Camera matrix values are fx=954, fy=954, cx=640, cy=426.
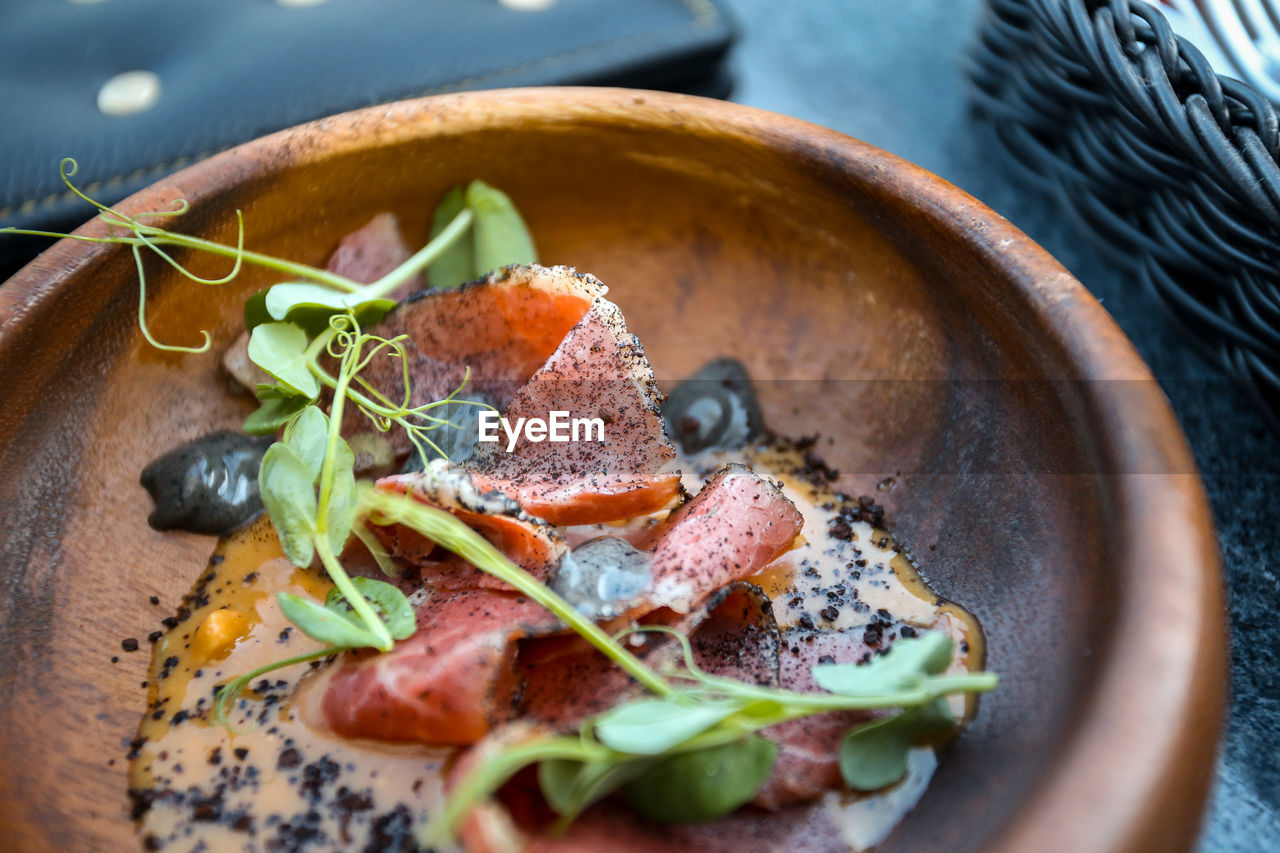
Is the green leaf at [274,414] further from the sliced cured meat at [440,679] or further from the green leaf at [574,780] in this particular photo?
the green leaf at [574,780]

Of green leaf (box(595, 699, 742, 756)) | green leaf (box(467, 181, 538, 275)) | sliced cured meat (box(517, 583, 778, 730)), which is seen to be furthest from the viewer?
green leaf (box(467, 181, 538, 275))

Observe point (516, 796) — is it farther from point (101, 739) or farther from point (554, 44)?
point (554, 44)

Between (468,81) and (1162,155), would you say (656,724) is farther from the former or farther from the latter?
(468,81)

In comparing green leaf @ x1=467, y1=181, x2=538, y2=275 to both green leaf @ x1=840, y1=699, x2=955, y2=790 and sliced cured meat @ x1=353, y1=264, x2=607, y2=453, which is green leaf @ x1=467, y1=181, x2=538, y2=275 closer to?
sliced cured meat @ x1=353, y1=264, x2=607, y2=453

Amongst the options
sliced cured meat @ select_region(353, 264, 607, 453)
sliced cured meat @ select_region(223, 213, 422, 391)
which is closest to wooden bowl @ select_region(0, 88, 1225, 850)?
sliced cured meat @ select_region(223, 213, 422, 391)

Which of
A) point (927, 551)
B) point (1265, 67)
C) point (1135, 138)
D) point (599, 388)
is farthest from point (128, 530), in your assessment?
point (1265, 67)
